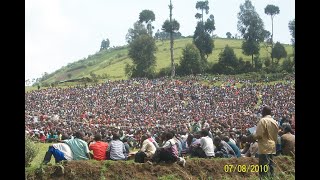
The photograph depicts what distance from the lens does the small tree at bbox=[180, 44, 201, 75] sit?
5722 cm

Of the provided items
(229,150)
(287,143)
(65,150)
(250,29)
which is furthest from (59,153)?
(250,29)

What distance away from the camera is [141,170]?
9.50 metres

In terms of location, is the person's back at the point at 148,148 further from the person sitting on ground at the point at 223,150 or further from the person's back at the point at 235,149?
the person's back at the point at 235,149

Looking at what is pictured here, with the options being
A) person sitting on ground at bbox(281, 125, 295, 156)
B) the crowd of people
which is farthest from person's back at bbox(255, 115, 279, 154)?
the crowd of people

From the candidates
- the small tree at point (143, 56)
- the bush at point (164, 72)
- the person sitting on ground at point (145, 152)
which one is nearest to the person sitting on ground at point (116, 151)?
the person sitting on ground at point (145, 152)

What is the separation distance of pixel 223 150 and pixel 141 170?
7.83ft

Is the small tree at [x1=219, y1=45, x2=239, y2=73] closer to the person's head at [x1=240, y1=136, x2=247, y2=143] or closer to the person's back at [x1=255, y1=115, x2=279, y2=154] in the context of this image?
the person's head at [x1=240, y1=136, x2=247, y2=143]

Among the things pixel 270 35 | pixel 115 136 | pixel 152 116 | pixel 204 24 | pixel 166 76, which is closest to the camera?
pixel 115 136

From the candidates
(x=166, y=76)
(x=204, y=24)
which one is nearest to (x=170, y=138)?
(x=166, y=76)

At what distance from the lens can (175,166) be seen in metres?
9.44

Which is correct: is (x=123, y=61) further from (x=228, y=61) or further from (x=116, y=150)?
(x=116, y=150)

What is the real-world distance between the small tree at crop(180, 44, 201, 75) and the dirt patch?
156 ft
